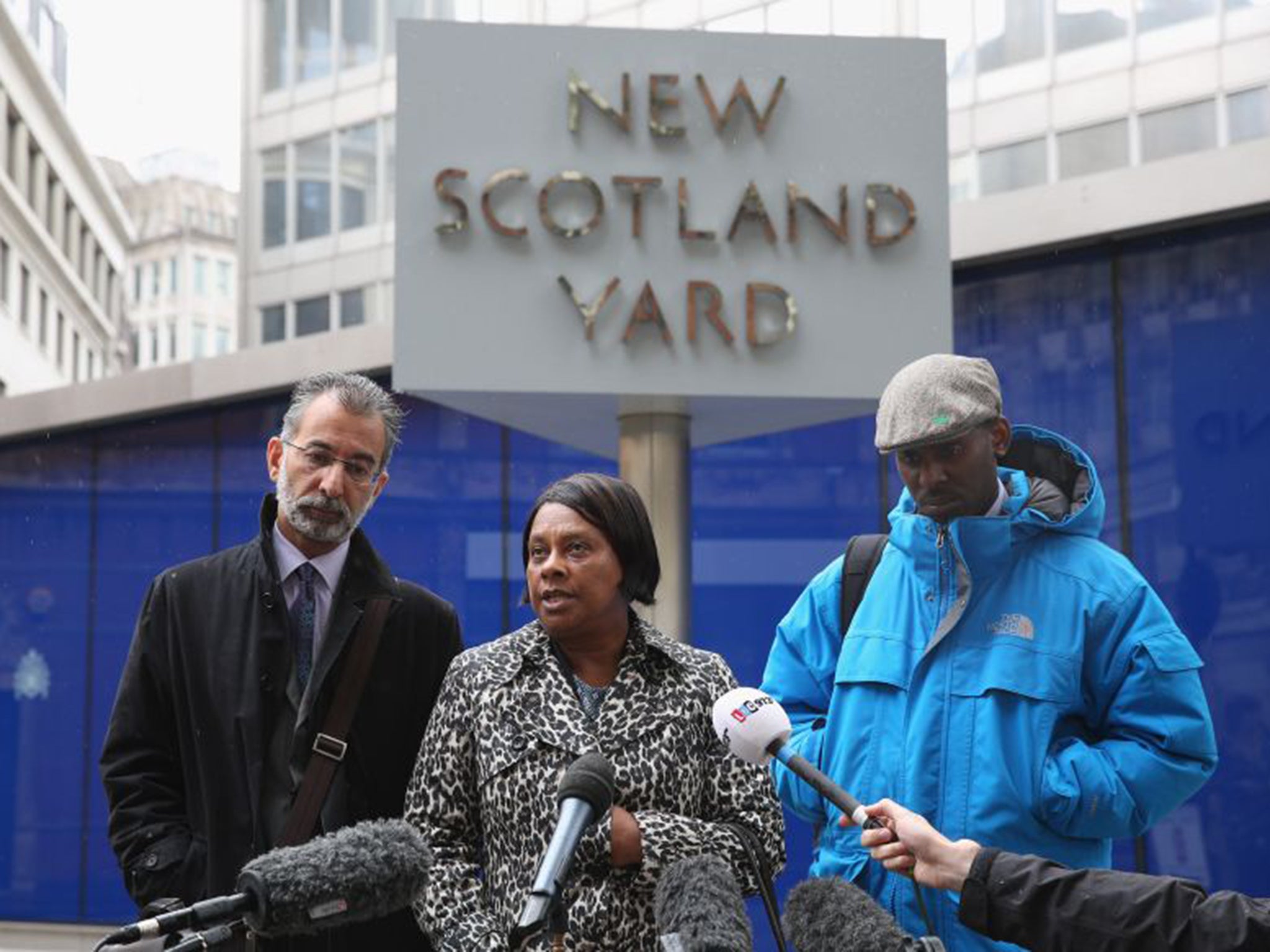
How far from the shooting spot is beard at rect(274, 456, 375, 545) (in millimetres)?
4051

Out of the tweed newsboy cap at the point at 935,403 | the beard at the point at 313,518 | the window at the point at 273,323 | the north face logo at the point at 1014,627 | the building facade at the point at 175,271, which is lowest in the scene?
the north face logo at the point at 1014,627

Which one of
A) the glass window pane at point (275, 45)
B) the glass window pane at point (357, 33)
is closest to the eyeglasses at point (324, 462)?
the glass window pane at point (357, 33)

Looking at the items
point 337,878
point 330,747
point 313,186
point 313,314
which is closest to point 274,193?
point 313,186

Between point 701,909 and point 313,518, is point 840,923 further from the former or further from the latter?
point 313,518

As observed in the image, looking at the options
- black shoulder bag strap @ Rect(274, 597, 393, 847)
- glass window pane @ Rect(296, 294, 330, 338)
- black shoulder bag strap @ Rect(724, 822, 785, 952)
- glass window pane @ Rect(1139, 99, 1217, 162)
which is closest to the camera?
black shoulder bag strap @ Rect(724, 822, 785, 952)

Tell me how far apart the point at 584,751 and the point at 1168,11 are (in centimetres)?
3056

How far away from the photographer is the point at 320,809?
389 cm

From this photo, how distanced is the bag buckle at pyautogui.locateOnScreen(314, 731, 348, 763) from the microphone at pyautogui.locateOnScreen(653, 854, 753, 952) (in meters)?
1.24

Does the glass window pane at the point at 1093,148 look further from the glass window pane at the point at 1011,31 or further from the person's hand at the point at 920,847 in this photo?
the person's hand at the point at 920,847

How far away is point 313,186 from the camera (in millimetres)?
39969

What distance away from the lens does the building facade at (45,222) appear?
161 feet

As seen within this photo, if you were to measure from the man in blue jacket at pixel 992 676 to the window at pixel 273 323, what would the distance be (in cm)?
3784

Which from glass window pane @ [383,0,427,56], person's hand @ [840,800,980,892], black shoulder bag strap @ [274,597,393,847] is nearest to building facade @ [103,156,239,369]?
glass window pane @ [383,0,427,56]

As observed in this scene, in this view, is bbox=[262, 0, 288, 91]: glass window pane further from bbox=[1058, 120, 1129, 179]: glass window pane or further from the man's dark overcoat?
the man's dark overcoat
